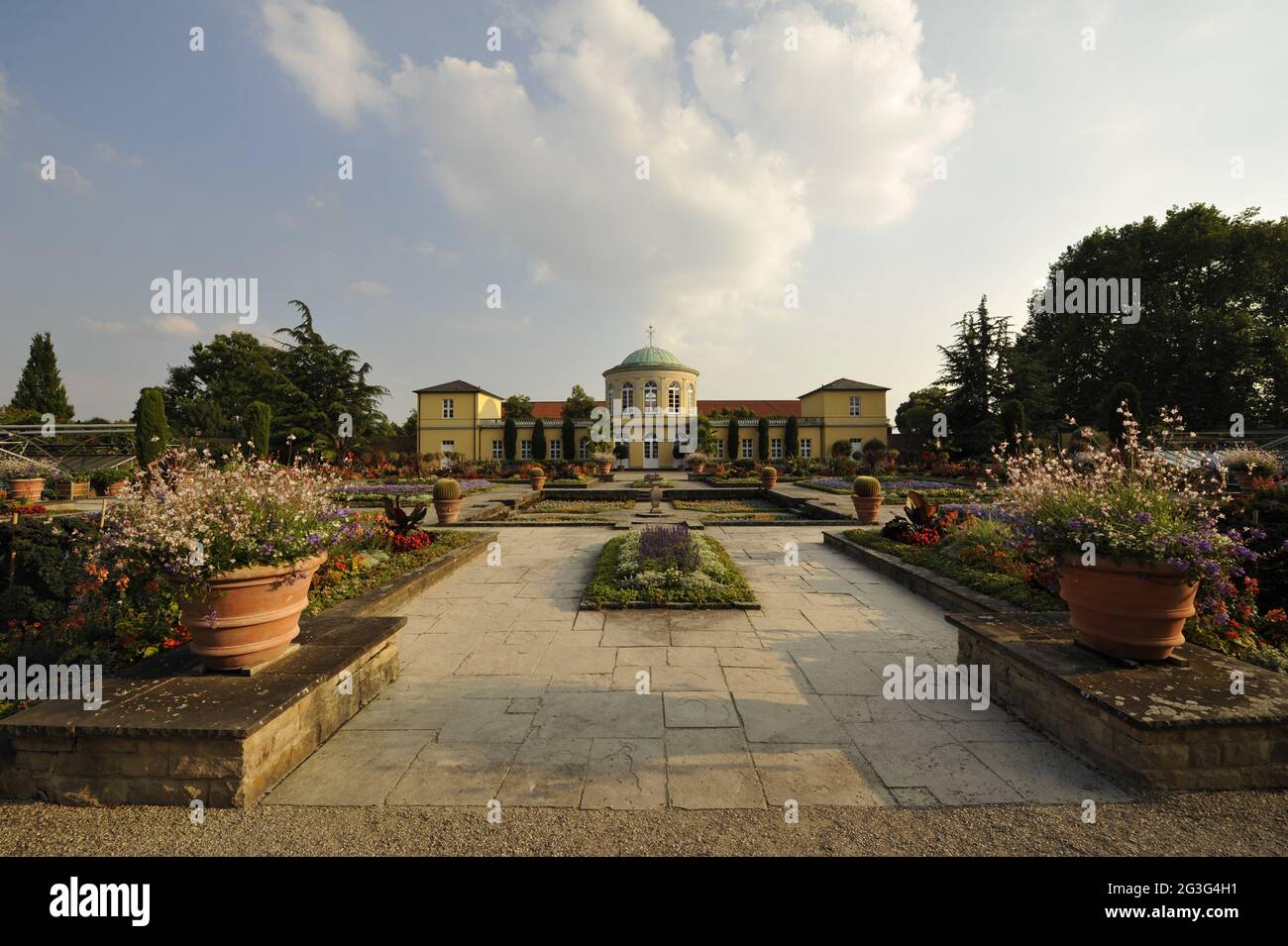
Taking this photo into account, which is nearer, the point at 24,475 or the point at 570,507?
the point at 570,507

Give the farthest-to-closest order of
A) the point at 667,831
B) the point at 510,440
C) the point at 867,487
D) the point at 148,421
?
the point at 510,440 → the point at 148,421 → the point at 867,487 → the point at 667,831

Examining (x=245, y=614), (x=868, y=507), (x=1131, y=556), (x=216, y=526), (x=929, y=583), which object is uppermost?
(x=216, y=526)

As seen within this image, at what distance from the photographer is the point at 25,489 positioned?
15.0 metres

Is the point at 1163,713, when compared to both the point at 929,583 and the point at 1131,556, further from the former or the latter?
the point at 929,583

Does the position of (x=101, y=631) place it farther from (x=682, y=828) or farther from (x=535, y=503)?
(x=535, y=503)

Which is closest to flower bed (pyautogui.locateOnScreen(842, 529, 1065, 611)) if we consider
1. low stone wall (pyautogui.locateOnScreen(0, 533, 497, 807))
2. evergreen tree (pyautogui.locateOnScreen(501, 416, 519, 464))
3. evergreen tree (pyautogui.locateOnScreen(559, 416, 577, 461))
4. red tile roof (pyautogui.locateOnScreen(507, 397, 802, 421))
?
low stone wall (pyautogui.locateOnScreen(0, 533, 497, 807))

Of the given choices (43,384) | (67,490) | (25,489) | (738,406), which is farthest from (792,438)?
(43,384)

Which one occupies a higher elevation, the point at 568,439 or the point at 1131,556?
the point at 568,439

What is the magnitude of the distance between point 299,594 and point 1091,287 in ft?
131

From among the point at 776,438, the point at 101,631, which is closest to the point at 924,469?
the point at 776,438

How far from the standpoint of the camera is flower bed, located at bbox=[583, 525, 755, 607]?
18.1ft

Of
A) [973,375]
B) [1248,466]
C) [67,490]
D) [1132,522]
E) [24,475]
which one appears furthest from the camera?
[973,375]

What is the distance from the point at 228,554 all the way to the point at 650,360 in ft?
118
